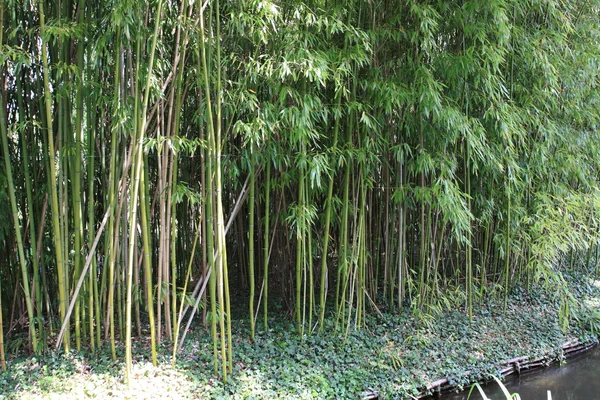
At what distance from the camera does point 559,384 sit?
3.86 metres

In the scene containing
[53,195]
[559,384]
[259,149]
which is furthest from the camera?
[559,384]

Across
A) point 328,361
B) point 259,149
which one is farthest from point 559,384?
point 259,149

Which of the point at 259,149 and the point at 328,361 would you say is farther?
the point at 328,361

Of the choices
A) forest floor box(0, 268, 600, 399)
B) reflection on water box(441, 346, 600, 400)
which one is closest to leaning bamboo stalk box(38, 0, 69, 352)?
forest floor box(0, 268, 600, 399)

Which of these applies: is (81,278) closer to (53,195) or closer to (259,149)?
(53,195)

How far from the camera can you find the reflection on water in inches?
144

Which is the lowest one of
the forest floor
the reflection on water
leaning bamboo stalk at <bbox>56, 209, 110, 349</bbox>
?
the reflection on water

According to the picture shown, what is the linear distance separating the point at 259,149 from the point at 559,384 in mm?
2932

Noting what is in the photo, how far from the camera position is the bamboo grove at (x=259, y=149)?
9.71ft

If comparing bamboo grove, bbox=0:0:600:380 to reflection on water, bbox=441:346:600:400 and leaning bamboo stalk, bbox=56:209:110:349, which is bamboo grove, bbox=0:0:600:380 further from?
reflection on water, bbox=441:346:600:400

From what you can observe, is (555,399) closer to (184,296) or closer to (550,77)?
(550,77)

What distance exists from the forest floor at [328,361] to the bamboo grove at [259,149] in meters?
0.12

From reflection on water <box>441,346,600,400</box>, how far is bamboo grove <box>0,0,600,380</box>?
30.2 inches

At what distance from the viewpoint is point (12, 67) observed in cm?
320
